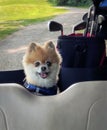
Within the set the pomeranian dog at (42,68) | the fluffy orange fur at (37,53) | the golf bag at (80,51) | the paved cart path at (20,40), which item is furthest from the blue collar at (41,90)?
the paved cart path at (20,40)

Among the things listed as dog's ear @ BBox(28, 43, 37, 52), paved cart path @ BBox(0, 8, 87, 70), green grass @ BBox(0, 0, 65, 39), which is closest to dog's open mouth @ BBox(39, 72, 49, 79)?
dog's ear @ BBox(28, 43, 37, 52)

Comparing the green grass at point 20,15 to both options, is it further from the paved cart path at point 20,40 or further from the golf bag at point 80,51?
the golf bag at point 80,51

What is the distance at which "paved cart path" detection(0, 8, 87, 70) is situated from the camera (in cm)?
609

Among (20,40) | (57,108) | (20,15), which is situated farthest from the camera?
(20,15)

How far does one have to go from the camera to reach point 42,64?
1.90 m

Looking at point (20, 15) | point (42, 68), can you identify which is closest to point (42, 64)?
point (42, 68)

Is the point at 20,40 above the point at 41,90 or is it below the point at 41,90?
below

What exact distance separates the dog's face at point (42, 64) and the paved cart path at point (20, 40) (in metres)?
3.48

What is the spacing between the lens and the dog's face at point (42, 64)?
1899mm

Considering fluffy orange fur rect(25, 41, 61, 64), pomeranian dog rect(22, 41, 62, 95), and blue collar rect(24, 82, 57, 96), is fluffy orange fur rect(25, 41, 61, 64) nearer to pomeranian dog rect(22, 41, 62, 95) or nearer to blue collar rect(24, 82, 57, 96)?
pomeranian dog rect(22, 41, 62, 95)

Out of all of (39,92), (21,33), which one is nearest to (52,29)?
(39,92)

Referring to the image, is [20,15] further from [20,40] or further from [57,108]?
[57,108]

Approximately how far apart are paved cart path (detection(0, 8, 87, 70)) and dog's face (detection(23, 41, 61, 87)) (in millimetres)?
3480

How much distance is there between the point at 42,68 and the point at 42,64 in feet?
0.06
